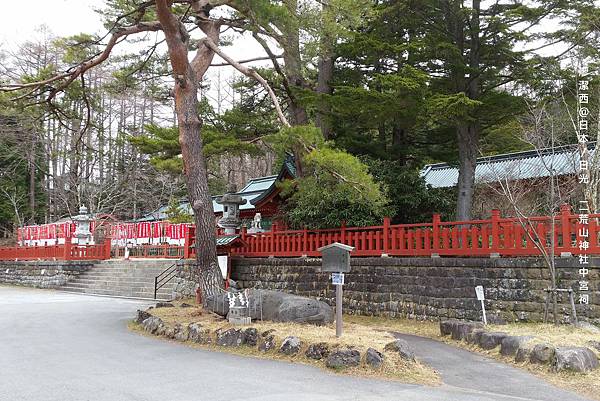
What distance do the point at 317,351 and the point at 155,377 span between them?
238cm

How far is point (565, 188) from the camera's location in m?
17.9

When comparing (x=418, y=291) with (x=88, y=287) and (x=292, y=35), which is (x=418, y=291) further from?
(x=88, y=287)

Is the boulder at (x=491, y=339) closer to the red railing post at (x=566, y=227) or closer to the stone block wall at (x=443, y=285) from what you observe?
the stone block wall at (x=443, y=285)

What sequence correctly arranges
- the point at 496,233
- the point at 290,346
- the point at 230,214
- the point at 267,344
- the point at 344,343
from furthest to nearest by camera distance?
the point at 230,214
the point at 496,233
the point at 267,344
the point at 290,346
the point at 344,343

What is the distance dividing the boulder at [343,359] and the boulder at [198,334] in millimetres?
2899

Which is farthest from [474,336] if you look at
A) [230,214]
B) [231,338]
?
[230,214]

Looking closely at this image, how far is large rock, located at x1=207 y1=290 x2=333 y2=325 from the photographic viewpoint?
961 centimetres

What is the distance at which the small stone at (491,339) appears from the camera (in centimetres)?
886

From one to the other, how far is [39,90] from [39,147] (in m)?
27.0

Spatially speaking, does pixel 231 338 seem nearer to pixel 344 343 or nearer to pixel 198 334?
pixel 198 334

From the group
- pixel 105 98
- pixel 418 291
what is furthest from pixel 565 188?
pixel 105 98

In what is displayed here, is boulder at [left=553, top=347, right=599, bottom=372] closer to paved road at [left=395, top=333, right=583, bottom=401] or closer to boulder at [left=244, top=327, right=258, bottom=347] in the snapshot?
paved road at [left=395, top=333, right=583, bottom=401]

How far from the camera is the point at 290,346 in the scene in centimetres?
832

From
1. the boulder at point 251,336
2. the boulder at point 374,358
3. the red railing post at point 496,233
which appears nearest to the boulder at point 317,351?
the boulder at point 374,358
